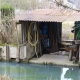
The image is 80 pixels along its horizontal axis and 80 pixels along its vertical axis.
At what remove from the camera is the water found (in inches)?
349

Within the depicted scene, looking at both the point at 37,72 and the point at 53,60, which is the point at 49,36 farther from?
the point at 37,72

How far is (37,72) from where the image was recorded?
949 cm

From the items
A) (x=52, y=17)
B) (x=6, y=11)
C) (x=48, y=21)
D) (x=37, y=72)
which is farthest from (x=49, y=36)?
(x=37, y=72)

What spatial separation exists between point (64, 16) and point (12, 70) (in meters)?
3.38

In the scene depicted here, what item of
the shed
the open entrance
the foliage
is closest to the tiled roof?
the shed

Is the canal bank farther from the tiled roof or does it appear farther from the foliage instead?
the foliage

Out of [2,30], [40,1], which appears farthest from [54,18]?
[40,1]

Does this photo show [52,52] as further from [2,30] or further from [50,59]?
[2,30]

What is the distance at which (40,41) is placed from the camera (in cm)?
1188

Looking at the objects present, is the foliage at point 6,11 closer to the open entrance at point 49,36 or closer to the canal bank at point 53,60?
the open entrance at point 49,36

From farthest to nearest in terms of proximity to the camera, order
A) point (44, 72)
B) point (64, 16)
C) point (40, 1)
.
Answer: point (40, 1)
point (64, 16)
point (44, 72)

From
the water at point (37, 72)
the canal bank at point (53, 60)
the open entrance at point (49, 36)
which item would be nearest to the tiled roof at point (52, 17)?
the open entrance at point (49, 36)

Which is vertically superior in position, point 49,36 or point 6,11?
point 6,11

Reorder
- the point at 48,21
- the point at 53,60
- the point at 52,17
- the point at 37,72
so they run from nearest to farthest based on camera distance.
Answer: the point at 37,72 < the point at 48,21 < the point at 52,17 < the point at 53,60
